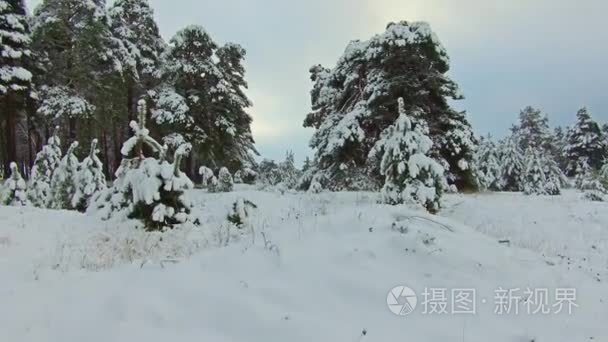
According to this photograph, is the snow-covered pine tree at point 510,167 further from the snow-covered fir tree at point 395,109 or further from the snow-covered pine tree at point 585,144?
the snow-covered fir tree at point 395,109

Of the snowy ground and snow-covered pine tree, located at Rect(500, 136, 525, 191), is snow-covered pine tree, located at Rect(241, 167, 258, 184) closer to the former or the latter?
the snowy ground

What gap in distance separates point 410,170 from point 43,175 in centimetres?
1154

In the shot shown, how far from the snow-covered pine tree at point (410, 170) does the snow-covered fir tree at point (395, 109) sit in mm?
5084

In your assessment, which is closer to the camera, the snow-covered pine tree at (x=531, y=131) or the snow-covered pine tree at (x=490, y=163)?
the snow-covered pine tree at (x=490, y=163)

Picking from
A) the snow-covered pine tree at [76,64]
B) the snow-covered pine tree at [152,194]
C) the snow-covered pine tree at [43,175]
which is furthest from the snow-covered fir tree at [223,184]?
the snow-covered pine tree at [76,64]

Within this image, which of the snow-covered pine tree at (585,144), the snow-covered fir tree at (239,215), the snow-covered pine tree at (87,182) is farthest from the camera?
the snow-covered pine tree at (585,144)

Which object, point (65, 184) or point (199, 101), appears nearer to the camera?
point (65, 184)

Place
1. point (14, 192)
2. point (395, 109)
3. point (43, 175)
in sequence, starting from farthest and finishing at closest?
point (395, 109) → point (43, 175) → point (14, 192)

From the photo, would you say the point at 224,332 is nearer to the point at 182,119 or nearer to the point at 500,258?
the point at 500,258

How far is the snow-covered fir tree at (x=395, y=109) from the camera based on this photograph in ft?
46.8

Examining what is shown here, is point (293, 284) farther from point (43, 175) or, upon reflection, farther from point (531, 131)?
point (531, 131)

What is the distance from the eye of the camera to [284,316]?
3.39 meters

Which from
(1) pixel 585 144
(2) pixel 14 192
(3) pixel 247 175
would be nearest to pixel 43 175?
(2) pixel 14 192

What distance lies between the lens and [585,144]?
43.8 metres
